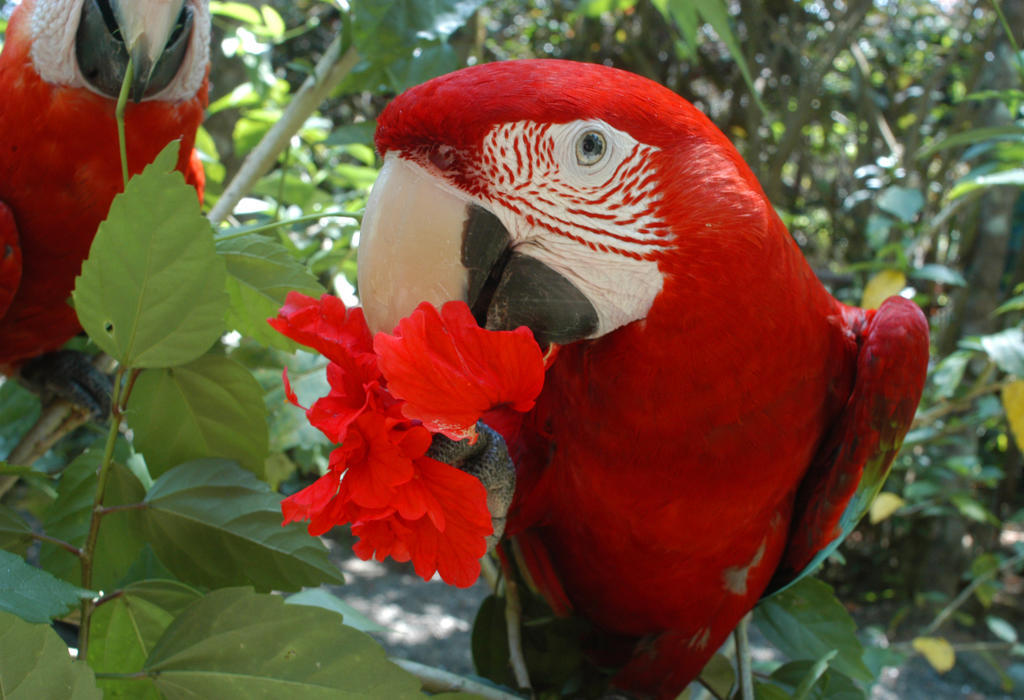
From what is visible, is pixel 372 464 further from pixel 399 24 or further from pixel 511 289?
pixel 399 24

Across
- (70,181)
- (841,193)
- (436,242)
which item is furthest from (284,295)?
(841,193)

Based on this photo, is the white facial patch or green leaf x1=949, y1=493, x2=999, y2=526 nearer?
the white facial patch

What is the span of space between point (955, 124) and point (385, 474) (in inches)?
114

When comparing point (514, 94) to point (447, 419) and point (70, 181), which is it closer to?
point (447, 419)

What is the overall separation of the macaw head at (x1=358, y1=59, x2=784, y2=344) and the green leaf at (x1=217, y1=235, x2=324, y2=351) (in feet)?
0.19

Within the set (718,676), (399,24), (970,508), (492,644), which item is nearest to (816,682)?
(718,676)

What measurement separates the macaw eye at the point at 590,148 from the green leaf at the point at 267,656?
330 millimetres

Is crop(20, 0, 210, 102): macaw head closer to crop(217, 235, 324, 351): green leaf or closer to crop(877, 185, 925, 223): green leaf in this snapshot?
crop(217, 235, 324, 351): green leaf

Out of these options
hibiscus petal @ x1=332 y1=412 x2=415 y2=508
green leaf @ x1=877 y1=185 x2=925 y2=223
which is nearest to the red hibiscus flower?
hibiscus petal @ x1=332 y1=412 x2=415 y2=508

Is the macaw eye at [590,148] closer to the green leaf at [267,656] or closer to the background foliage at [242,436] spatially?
the background foliage at [242,436]

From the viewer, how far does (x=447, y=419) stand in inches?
15.3

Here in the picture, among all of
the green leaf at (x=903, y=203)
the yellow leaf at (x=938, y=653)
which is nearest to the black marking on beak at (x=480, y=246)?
the green leaf at (x=903, y=203)

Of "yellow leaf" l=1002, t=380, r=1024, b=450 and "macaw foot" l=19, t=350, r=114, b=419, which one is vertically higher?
"yellow leaf" l=1002, t=380, r=1024, b=450

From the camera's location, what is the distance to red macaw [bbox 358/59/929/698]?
1.62 feet
